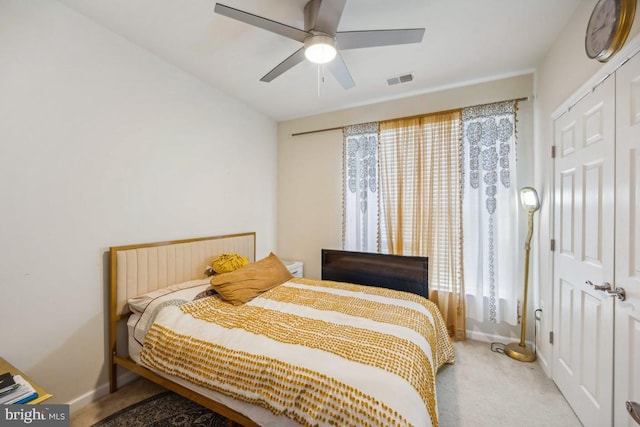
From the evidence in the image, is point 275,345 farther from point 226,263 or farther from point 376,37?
point 376,37

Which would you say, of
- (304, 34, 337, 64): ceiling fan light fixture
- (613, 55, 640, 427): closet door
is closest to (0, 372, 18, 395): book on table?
(304, 34, 337, 64): ceiling fan light fixture

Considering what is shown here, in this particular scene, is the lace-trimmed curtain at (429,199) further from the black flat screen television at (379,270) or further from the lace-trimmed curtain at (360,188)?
the black flat screen television at (379,270)

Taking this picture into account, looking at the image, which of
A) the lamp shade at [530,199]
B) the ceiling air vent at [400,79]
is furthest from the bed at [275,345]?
the ceiling air vent at [400,79]

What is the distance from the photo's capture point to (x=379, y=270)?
2.76 m

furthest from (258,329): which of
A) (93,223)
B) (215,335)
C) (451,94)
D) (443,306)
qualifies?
(451,94)

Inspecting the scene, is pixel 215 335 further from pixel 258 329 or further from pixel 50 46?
pixel 50 46

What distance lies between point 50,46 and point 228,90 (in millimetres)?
1450

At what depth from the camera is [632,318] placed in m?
1.23

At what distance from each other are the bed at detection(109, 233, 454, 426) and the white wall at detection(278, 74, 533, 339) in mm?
1047

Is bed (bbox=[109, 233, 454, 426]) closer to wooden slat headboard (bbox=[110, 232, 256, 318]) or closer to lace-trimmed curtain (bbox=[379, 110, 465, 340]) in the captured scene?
wooden slat headboard (bbox=[110, 232, 256, 318])

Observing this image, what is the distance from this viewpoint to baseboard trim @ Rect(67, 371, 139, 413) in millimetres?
1756

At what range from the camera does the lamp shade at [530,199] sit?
2.26 meters

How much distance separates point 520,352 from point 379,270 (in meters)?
1.45

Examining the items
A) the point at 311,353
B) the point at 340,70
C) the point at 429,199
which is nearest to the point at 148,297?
the point at 311,353
